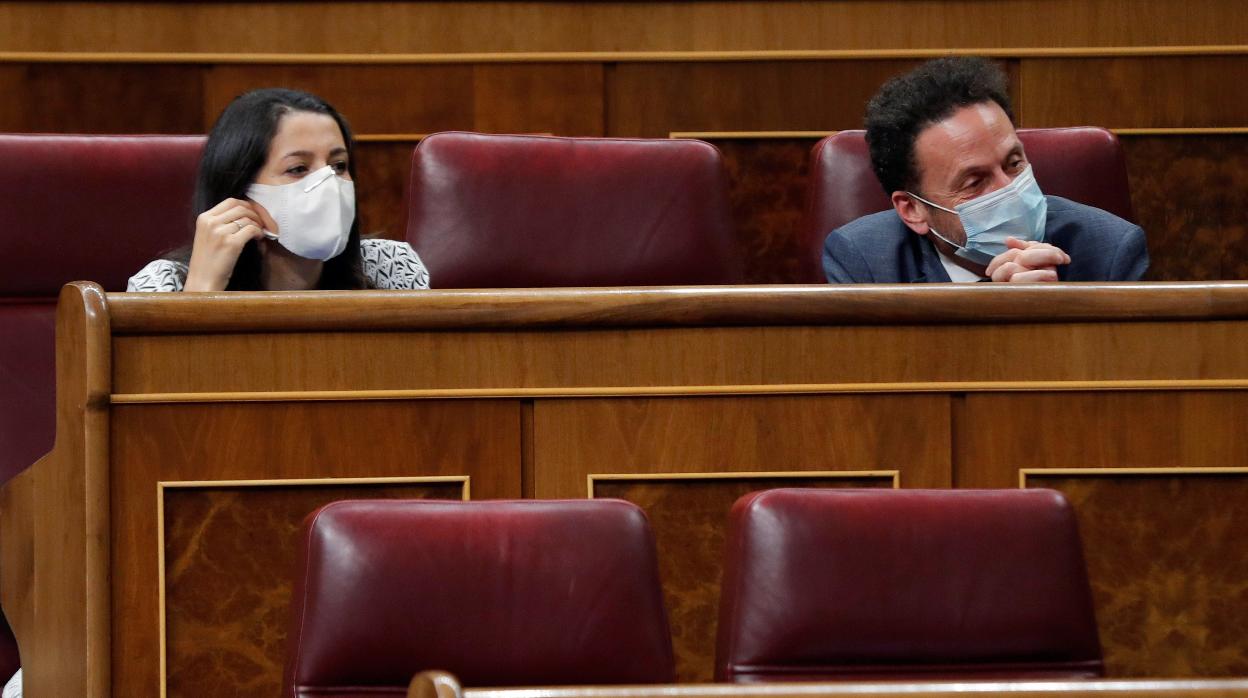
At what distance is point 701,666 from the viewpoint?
0.44 meters

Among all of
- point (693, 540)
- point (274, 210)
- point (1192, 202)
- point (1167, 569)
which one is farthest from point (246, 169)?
point (1192, 202)

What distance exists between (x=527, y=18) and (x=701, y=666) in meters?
0.42

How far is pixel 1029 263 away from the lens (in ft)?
1.72

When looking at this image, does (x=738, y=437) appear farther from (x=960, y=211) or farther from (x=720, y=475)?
(x=960, y=211)

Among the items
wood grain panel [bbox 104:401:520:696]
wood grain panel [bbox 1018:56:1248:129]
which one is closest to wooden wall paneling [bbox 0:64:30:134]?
wood grain panel [bbox 104:401:520:696]

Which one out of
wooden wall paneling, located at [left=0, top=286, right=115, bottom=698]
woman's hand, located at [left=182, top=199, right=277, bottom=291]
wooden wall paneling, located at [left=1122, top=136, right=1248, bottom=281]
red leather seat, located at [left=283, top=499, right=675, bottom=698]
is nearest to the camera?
red leather seat, located at [left=283, top=499, right=675, bottom=698]

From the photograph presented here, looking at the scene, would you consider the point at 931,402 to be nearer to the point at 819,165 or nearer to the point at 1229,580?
the point at 1229,580

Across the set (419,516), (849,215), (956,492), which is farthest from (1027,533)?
(849,215)

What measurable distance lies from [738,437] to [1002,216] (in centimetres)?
17

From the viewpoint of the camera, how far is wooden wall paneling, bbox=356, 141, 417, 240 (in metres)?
0.74

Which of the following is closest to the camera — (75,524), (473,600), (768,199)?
(473,600)

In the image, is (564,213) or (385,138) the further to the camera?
(385,138)

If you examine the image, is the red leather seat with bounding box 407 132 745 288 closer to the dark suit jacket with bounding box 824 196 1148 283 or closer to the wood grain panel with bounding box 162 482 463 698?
the dark suit jacket with bounding box 824 196 1148 283

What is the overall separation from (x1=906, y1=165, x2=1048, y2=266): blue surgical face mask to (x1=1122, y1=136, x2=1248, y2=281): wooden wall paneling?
0.62ft
